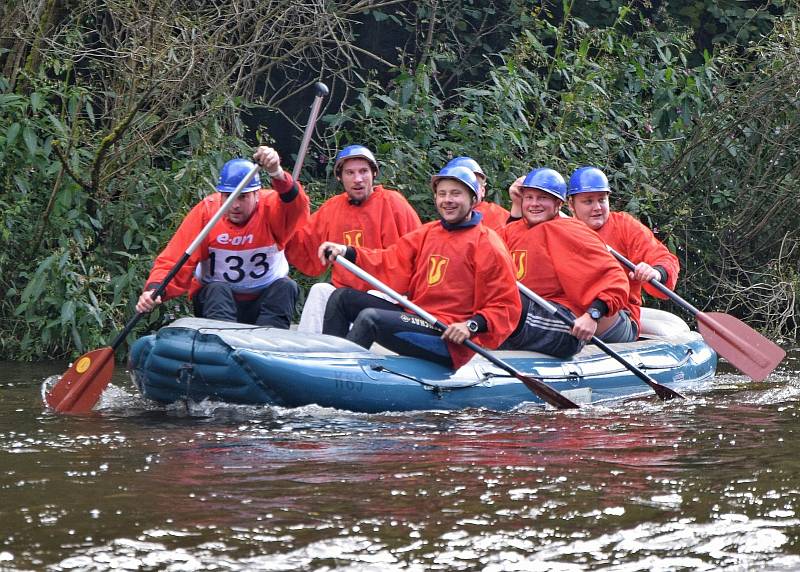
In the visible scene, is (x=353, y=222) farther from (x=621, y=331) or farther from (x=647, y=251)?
(x=647, y=251)

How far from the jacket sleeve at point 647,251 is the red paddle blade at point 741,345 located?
14.0 inches

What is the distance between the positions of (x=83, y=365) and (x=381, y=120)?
4.93 m

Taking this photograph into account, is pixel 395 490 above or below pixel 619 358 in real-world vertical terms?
below

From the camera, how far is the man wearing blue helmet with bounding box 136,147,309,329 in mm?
7648

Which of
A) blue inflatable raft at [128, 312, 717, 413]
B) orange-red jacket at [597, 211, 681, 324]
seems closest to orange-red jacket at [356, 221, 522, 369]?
blue inflatable raft at [128, 312, 717, 413]

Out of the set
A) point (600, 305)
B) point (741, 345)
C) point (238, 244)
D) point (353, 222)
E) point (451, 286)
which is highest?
point (353, 222)

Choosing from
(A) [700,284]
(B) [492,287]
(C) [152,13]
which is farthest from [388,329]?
(A) [700,284]

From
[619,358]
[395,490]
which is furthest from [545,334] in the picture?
[395,490]

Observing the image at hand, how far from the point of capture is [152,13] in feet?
30.9

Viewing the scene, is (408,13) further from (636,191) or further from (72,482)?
(72,482)

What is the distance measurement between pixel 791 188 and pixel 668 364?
396 centimetres

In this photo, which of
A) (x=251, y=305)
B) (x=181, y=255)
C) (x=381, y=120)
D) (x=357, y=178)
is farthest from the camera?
(x=381, y=120)

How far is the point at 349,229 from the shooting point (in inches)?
332

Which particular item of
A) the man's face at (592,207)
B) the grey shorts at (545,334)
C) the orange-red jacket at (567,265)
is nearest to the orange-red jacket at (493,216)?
the man's face at (592,207)
